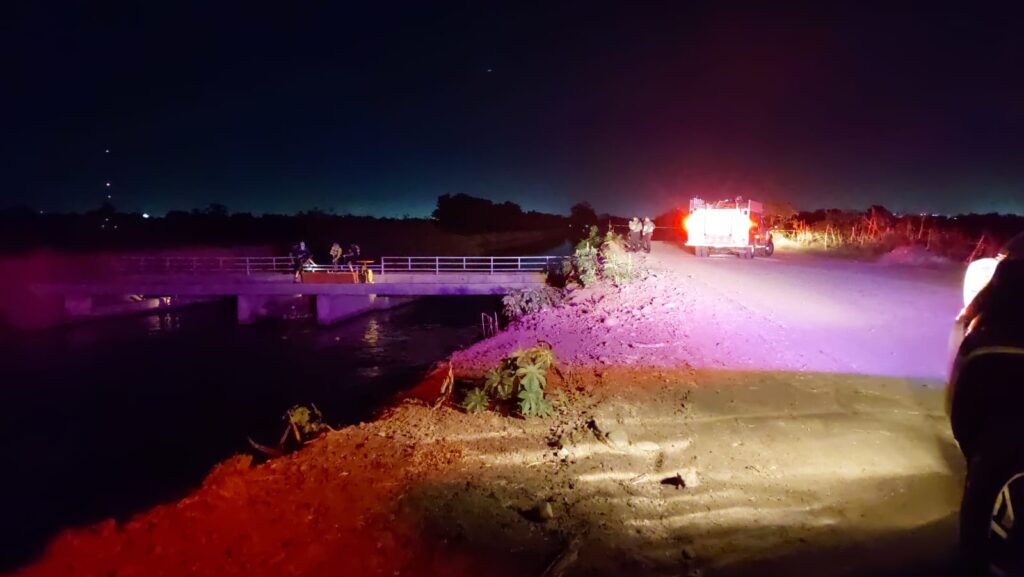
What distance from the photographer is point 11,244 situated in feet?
194

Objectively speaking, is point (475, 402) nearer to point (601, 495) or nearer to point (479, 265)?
point (601, 495)

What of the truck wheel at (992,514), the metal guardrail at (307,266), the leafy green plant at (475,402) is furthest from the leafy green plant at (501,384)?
the metal guardrail at (307,266)

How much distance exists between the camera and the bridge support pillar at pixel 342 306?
37.6 m

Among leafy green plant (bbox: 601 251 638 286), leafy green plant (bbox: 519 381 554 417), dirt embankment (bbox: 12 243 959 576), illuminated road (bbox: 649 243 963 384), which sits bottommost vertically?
dirt embankment (bbox: 12 243 959 576)

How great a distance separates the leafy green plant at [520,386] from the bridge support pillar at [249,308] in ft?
104

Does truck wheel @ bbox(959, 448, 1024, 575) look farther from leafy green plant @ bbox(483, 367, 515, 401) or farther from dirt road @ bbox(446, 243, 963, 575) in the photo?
leafy green plant @ bbox(483, 367, 515, 401)

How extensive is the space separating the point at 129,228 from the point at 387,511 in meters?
90.4

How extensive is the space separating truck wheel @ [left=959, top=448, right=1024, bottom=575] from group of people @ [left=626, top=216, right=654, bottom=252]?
86.6 feet

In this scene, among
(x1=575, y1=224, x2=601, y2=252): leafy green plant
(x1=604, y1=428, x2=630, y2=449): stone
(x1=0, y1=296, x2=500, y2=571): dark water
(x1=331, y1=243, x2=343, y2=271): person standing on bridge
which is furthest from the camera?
(x1=331, y1=243, x2=343, y2=271): person standing on bridge

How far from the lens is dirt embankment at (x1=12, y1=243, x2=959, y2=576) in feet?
18.3

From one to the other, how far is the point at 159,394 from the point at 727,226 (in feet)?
75.3

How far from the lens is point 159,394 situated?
24.0m

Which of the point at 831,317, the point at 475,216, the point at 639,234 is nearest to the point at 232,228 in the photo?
the point at 475,216

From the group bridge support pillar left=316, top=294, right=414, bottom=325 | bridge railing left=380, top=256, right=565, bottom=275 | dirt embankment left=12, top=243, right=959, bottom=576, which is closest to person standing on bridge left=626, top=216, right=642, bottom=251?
bridge railing left=380, top=256, right=565, bottom=275
